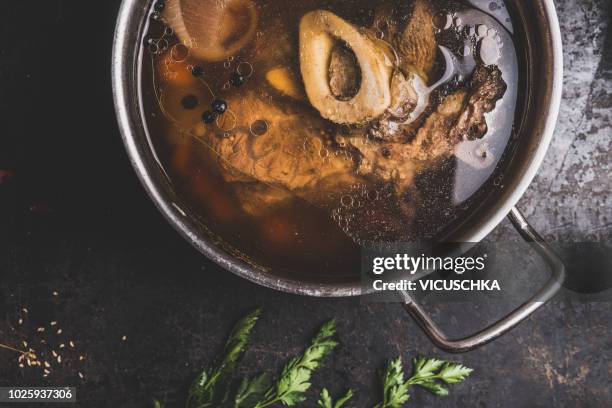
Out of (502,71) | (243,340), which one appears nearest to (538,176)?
(502,71)

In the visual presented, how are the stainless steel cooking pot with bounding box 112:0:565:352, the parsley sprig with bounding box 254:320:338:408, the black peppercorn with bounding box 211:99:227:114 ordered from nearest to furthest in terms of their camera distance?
the stainless steel cooking pot with bounding box 112:0:565:352 → the black peppercorn with bounding box 211:99:227:114 → the parsley sprig with bounding box 254:320:338:408

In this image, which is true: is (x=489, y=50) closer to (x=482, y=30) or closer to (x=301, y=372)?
(x=482, y=30)

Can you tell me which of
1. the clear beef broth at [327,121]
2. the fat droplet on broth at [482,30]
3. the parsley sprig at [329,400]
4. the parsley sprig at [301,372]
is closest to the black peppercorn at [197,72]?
the clear beef broth at [327,121]

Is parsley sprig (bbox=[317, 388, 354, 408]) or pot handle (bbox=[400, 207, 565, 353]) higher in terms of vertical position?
pot handle (bbox=[400, 207, 565, 353])

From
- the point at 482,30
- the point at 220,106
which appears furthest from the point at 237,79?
the point at 482,30

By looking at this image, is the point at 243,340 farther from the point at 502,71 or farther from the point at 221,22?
the point at 502,71

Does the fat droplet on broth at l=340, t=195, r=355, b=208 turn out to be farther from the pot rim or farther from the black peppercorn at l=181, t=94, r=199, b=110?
the black peppercorn at l=181, t=94, r=199, b=110

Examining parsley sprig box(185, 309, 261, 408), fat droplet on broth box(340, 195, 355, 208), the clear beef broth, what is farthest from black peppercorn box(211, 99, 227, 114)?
parsley sprig box(185, 309, 261, 408)
